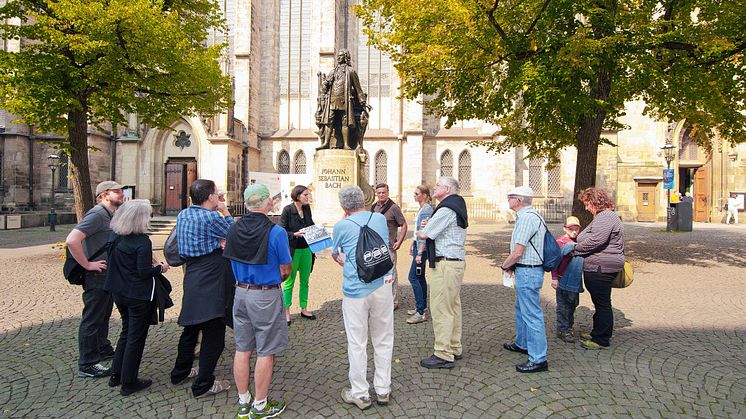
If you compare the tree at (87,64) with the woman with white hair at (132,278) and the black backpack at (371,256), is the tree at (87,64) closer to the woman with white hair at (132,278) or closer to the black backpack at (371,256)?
the woman with white hair at (132,278)

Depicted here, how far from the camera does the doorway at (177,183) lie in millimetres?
22019

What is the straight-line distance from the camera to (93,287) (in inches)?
144

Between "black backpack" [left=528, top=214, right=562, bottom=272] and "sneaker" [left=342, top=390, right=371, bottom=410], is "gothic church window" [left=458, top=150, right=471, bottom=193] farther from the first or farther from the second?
"sneaker" [left=342, top=390, right=371, bottom=410]

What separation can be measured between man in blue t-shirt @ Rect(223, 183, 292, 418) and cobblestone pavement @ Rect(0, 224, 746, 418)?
0.35 metres

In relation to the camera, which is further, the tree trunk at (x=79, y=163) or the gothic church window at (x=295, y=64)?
the gothic church window at (x=295, y=64)

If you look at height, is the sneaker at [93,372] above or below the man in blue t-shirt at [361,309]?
below

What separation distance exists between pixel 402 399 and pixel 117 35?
9492mm

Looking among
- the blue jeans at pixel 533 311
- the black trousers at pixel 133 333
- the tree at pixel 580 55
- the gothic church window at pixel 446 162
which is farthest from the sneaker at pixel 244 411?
the gothic church window at pixel 446 162

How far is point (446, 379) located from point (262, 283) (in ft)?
6.30

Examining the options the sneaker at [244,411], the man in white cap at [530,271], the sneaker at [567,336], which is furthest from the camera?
the sneaker at [567,336]

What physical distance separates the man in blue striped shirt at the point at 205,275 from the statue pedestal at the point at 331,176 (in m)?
6.68

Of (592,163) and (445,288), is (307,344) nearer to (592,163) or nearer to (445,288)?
→ (445,288)

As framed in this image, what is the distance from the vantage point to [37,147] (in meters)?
22.0

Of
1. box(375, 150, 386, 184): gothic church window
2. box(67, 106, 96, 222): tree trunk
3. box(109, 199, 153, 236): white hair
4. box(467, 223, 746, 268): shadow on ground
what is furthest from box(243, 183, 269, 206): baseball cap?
box(375, 150, 386, 184): gothic church window
